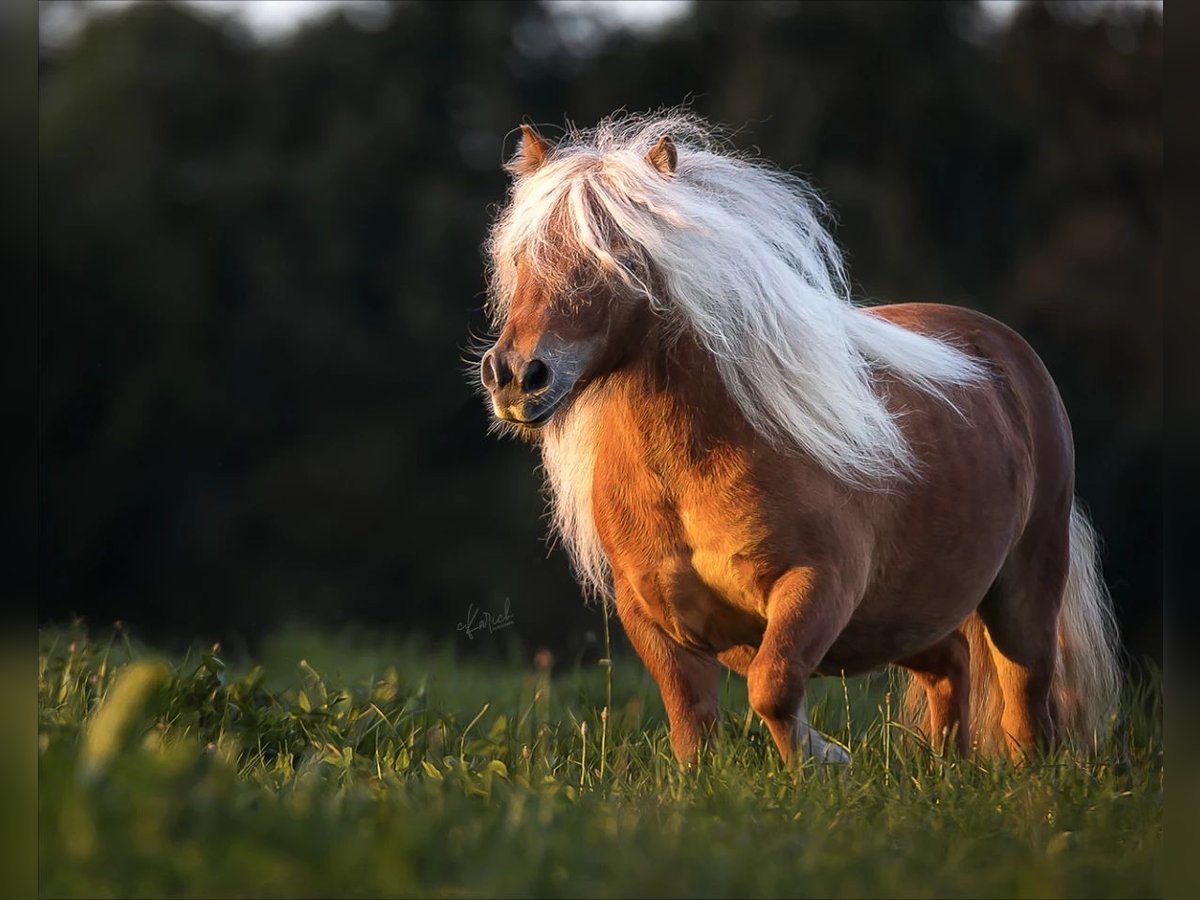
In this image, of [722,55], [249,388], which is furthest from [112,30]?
[722,55]

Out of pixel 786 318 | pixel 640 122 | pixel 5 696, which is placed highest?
pixel 640 122

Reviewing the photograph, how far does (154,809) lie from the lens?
237 centimetres

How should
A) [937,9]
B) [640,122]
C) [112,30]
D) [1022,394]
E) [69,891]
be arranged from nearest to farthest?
1. [69,891]
2. [640,122]
3. [1022,394]
4. [937,9]
5. [112,30]

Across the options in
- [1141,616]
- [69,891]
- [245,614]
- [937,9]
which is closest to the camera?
[69,891]

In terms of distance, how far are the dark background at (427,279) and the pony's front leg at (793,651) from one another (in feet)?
30.7

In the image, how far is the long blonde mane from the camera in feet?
13.1

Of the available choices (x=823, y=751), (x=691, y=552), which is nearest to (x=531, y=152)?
(x=691, y=552)

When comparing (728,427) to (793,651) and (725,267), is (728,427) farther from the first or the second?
(793,651)

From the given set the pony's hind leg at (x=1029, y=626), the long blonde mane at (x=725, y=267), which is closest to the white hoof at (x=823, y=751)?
the long blonde mane at (x=725, y=267)

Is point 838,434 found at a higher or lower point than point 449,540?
higher

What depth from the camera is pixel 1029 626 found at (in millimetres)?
5207

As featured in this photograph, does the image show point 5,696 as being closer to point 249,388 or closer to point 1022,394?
point 1022,394

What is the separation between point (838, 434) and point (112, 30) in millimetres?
15580
